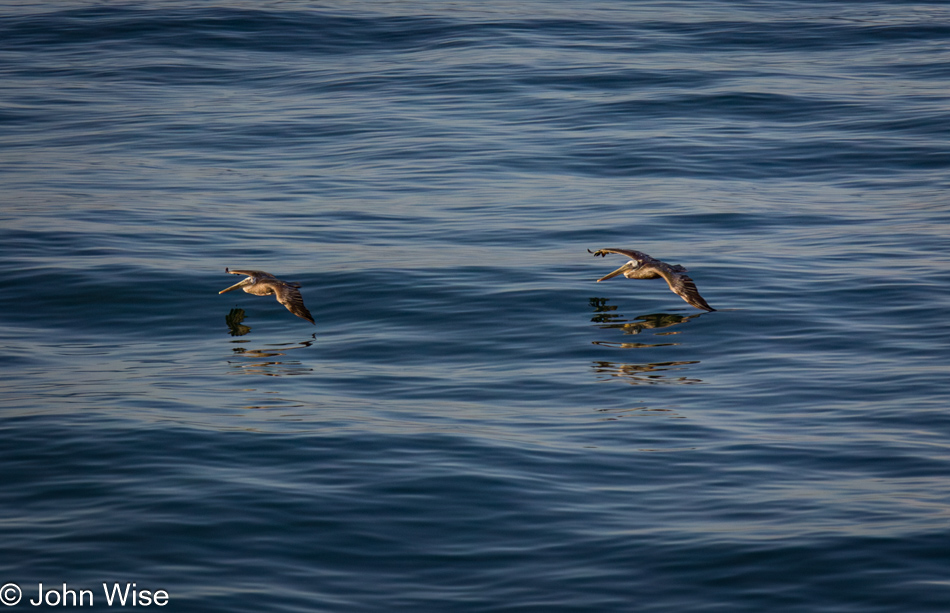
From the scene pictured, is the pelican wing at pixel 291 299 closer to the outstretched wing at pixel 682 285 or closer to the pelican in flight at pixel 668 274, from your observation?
the pelican in flight at pixel 668 274

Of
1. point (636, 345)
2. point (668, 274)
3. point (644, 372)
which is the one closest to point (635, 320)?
point (668, 274)

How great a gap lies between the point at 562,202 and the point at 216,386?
11.7m

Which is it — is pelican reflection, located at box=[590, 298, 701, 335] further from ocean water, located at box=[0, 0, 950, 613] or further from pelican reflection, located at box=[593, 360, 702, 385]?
pelican reflection, located at box=[593, 360, 702, 385]

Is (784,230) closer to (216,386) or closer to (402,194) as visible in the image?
(402,194)

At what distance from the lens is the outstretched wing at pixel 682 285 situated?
60.9 ft

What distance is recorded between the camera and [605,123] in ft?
108

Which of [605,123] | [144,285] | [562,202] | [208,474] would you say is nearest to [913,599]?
[208,474]

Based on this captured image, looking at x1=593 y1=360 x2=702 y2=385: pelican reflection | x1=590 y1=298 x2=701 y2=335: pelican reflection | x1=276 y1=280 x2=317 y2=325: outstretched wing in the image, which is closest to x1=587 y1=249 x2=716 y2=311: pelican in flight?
x1=590 y1=298 x2=701 y2=335: pelican reflection

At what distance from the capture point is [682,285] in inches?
731

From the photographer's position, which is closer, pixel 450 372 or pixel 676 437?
pixel 676 437

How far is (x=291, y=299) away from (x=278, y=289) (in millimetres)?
278

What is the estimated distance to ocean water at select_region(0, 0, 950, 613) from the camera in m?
11.5

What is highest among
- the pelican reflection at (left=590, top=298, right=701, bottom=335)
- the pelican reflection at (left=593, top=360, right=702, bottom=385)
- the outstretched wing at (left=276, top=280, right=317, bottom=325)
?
the outstretched wing at (left=276, top=280, right=317, bottom=325)

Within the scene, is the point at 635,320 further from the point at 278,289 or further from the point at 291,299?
the point at 278,289
